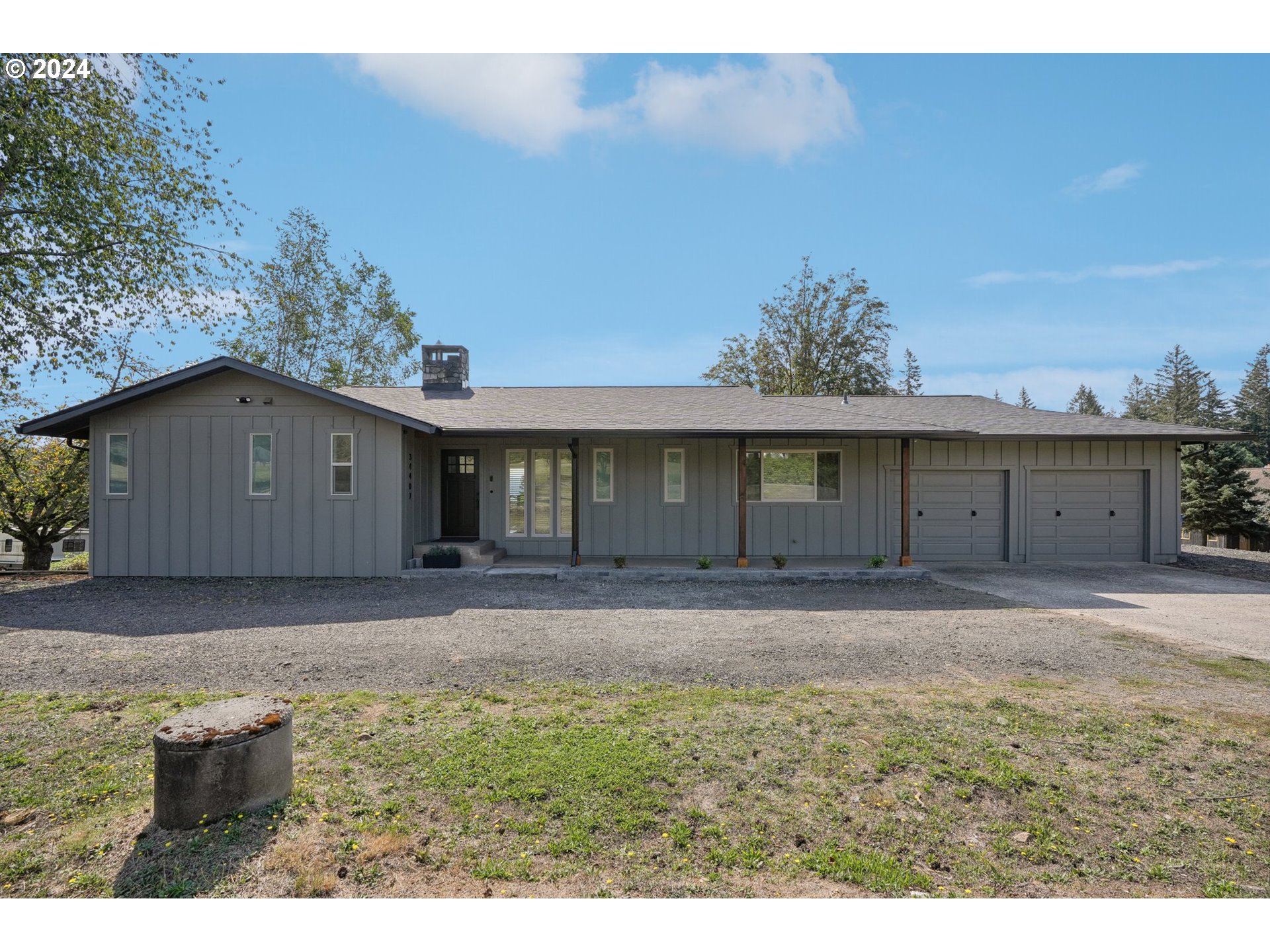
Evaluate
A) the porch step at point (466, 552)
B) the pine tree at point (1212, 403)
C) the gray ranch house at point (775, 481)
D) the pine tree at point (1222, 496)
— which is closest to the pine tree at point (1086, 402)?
the pine tree at point (1212, 403)

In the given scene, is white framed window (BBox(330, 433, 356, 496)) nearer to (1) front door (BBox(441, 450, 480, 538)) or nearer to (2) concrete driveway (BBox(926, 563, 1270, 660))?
(1) front door (BBox(441, 450, 480, 538))

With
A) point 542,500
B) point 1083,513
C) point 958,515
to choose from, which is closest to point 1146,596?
point 958,515

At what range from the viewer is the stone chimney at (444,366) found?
541 inches

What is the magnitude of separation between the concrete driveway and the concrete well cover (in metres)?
7.76

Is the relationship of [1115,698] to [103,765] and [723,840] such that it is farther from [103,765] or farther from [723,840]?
[103,765]

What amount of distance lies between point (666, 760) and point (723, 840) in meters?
0.73

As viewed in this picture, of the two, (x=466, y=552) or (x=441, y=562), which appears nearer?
(x=441, y=562)

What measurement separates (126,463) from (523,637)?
817 centimetres

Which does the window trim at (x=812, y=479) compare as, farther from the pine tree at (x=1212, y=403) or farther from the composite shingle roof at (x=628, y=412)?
the pine tree at (x=1212, y=403)

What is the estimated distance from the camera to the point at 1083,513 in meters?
11.8

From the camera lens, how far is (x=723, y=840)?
2496mm

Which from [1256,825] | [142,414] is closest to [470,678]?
[1256,825]

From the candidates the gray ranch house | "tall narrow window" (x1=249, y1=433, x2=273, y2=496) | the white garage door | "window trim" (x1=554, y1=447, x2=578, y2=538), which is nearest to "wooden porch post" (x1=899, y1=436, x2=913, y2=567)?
the gray ranch house

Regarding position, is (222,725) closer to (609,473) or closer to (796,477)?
(609,473)
